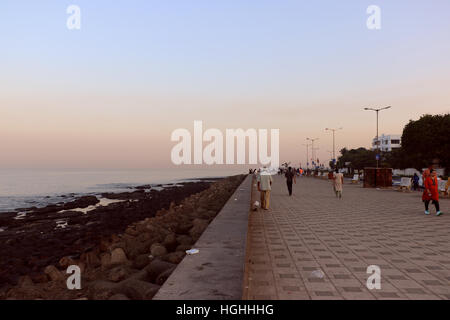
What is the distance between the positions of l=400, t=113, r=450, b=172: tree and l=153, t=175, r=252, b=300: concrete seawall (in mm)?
49038

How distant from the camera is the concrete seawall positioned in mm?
4242

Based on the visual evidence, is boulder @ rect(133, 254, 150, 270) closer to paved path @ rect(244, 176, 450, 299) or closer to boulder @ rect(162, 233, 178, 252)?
boulder @ rect(162, 233, 178, 252)

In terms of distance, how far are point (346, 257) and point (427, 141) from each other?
4935 cm

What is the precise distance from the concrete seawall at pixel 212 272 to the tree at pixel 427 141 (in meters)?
→ 49.0

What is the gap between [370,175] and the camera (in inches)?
1281

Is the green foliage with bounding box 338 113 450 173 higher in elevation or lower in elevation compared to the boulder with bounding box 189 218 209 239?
higher

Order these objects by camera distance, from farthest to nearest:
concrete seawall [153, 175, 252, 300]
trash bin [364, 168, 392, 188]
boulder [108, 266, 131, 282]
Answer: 1. trash bin [364, 168, 392, 188]
2. boulder [108, 266, 131, 282]
3. concrete seawall [153, 175, 252, 300]

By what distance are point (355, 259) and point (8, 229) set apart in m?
19.9

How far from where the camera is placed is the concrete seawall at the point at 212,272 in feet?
13.9

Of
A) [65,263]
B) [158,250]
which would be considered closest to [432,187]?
[158,250]

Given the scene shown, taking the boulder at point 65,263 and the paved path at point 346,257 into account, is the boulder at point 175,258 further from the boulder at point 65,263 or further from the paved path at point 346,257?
the boulder at point 65,263

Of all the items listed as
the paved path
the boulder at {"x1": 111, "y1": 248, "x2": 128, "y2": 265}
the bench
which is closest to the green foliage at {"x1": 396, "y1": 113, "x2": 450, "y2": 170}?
the bench

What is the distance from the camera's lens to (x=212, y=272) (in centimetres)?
507
